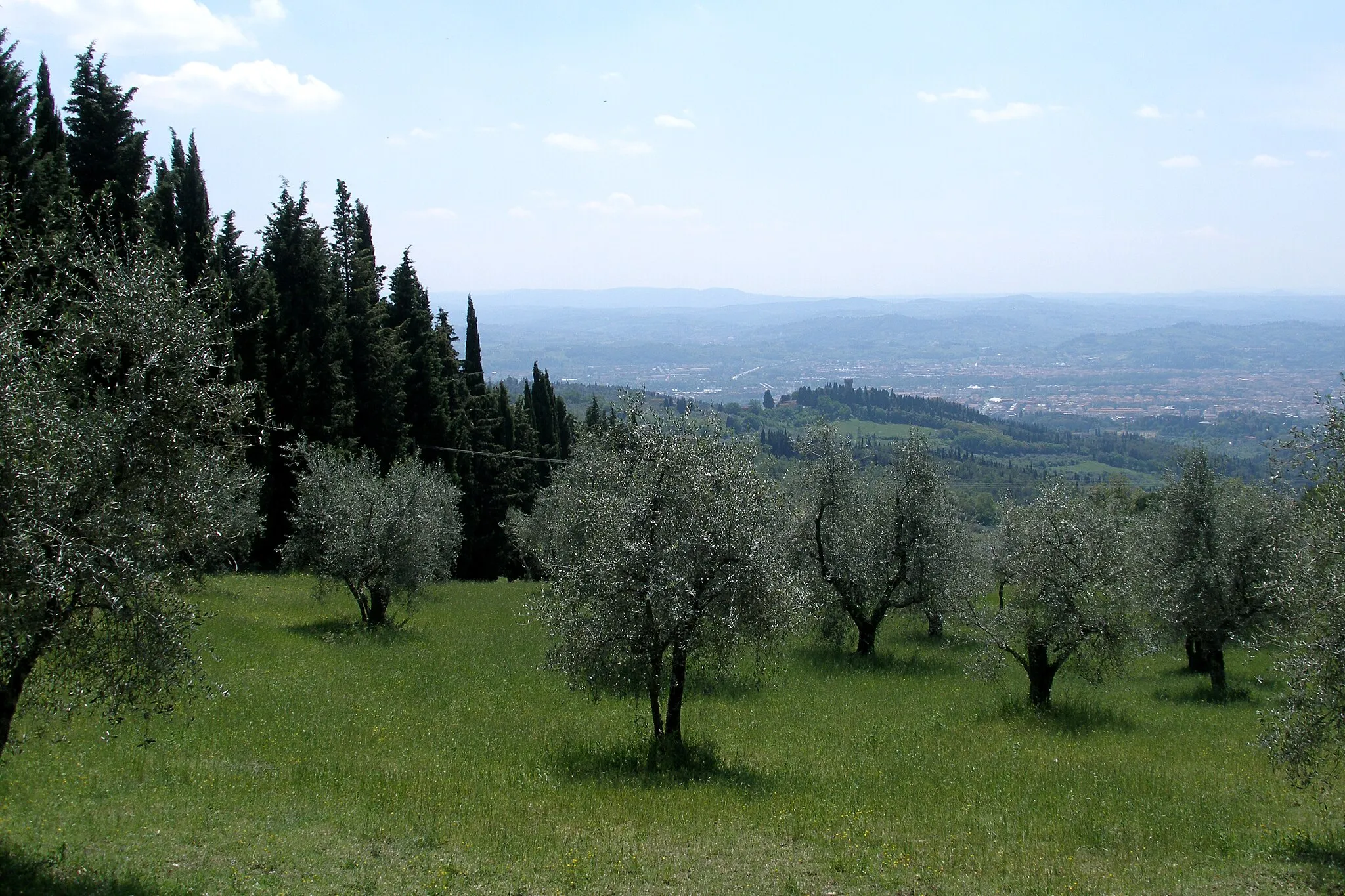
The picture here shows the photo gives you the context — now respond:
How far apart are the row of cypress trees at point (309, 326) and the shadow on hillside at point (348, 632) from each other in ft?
21.3

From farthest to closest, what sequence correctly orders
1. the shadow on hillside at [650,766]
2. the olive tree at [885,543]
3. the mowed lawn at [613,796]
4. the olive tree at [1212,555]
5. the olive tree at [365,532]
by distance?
the olive tree at [885,543] → the olive tree at [365,532] → the olive tree at [1212,555] → the shadow on hillside at [650,766] → the mowed lawn at [613,796]

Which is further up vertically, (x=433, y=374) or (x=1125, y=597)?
(x=433, y=374)

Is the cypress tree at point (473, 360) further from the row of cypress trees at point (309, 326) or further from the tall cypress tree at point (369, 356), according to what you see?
the tall cypress tree at point (369, 356)

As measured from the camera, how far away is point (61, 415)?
9031mm

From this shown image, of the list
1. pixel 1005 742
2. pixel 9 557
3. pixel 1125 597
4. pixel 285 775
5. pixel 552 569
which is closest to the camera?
pixel 9 557

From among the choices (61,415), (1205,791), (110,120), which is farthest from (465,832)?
(110,120)

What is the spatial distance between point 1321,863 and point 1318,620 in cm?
351

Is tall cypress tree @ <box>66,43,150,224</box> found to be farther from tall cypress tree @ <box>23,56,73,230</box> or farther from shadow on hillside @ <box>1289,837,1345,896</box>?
shadow on hillside @ <box>1289,837,1345,896</box>

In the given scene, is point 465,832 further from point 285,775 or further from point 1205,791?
point 1205,791

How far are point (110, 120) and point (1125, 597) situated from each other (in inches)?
1978

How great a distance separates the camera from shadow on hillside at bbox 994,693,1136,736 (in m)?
24.0

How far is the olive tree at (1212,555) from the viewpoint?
27328 millimetres

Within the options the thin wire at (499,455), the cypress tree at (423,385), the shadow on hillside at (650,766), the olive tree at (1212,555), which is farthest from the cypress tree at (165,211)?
the olive tree at (1212,555)

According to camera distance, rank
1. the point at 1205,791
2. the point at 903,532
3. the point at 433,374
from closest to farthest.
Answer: the point at 1205,791 → the point at 903,532 → the point at 433,374
